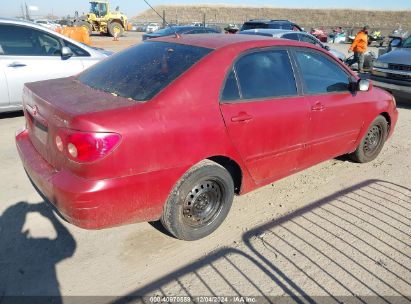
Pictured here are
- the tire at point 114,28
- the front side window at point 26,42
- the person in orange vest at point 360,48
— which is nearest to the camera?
the front side window at point 26,42

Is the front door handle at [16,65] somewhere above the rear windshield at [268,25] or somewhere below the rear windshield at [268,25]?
below

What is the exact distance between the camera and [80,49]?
6223 mm

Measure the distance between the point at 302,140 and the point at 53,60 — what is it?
14.5ft

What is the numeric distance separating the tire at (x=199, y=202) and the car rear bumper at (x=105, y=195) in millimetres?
104

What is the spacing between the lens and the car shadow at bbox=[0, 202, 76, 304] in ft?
7.94

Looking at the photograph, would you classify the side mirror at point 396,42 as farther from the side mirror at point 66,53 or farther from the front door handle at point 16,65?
the front door handle at point 16,65

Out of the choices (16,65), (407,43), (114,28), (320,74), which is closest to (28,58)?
(16,65)

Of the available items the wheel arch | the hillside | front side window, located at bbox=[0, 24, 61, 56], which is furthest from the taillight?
the hillside

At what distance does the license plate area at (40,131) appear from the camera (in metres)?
2.71

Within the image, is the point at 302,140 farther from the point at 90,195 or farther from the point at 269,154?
the point at 90,195

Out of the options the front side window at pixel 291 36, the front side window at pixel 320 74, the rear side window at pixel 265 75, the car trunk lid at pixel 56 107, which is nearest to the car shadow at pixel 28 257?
the car trunk lid at pixel 56 107

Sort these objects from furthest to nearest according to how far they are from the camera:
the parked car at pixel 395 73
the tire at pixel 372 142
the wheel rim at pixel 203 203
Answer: the parked car at pixel 395 73, the tire at pixel 372 142, the wheel rim at pixel 203 203

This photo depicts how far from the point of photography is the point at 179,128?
263cm

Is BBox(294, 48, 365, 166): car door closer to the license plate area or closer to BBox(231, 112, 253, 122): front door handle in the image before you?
BBox(231, 112, 253, 122): front door handle
